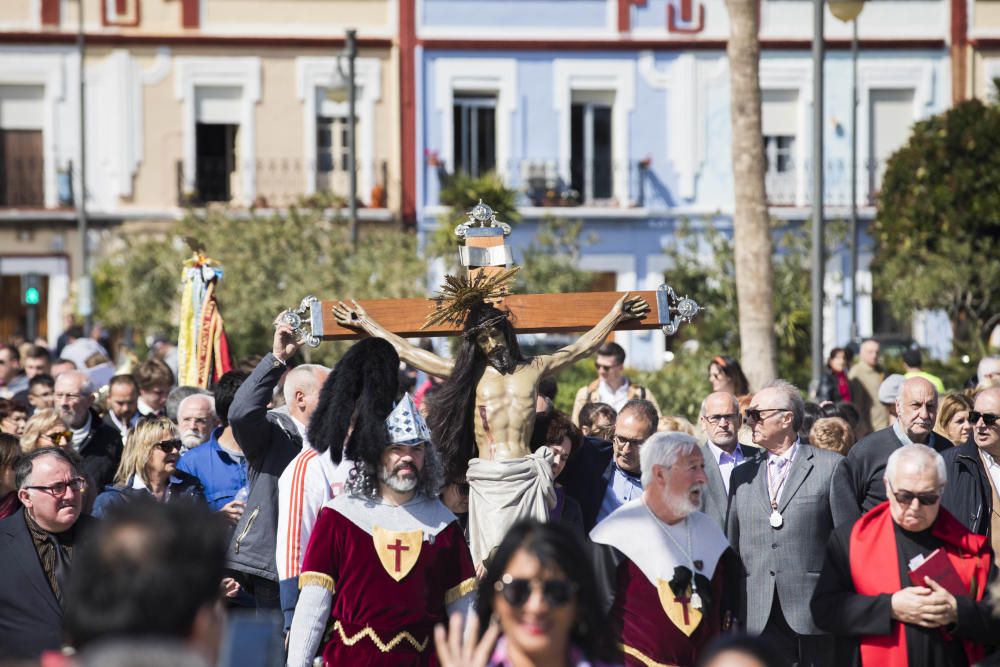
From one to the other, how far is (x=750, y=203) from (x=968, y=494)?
24.1ft

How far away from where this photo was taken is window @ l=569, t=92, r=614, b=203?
28.2m

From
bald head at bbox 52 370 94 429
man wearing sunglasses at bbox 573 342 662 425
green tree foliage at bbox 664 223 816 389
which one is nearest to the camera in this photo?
bald head at bbox 52 370 94 429

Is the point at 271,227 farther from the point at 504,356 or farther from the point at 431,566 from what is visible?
the point at 431,566

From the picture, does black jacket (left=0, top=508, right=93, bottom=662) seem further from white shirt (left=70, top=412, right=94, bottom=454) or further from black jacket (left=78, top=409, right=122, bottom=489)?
white shirt (left=70, top=412, right=94, bottom=454)

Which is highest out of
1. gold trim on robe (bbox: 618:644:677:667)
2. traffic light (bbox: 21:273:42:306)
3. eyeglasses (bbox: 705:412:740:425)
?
traffic light (bbox: 21:273:42:306)

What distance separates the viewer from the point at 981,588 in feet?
18.8

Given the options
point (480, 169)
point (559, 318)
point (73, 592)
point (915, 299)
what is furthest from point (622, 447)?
point (480, 169)

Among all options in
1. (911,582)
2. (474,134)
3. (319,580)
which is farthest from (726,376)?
(474,134)

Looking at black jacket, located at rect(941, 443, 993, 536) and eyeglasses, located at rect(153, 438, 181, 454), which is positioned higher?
eyeglasses, located at rect(153, 438, 181, 454)

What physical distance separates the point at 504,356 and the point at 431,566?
163 centimetres

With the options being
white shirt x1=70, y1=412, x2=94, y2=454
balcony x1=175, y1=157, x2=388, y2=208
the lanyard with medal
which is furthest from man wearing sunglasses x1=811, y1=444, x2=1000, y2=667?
balcony x1=175, y1=157, x2=388, y2=208

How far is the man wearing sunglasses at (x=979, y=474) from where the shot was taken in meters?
7.42

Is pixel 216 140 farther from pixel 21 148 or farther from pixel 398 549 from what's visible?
pixel 398 549

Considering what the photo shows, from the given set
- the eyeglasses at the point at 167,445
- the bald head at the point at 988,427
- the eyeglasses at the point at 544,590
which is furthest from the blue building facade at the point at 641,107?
the eyeglasses at the point at 544,590
